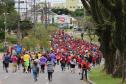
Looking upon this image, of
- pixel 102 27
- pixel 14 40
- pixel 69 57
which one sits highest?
pixel 102 27

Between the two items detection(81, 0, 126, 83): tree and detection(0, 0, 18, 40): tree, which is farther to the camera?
detection(0, 0, 18, 40): tree

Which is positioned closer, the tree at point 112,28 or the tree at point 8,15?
the tree at point 112,28

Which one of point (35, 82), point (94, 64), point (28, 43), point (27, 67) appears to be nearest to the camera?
point (35, 82)

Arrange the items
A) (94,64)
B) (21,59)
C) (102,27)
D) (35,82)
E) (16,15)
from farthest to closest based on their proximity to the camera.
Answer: (16,15) < (94,64) < (21,59) < (102,27) < (35,82)

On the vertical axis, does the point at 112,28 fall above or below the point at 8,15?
above

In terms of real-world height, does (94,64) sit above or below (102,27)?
below

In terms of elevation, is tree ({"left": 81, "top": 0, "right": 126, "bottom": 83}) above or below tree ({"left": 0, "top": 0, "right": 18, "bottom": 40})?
above

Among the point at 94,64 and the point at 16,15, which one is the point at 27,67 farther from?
the point at 16,15

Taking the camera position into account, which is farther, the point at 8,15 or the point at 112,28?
the point at 8,15

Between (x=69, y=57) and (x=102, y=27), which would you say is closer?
(x=102, y=27)

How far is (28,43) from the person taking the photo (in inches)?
3664

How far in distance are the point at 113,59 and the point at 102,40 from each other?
1565 mm

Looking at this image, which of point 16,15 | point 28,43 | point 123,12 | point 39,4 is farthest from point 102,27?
point 39,4

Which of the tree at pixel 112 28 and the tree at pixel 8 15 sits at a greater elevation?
the tree at pixel 112 28
